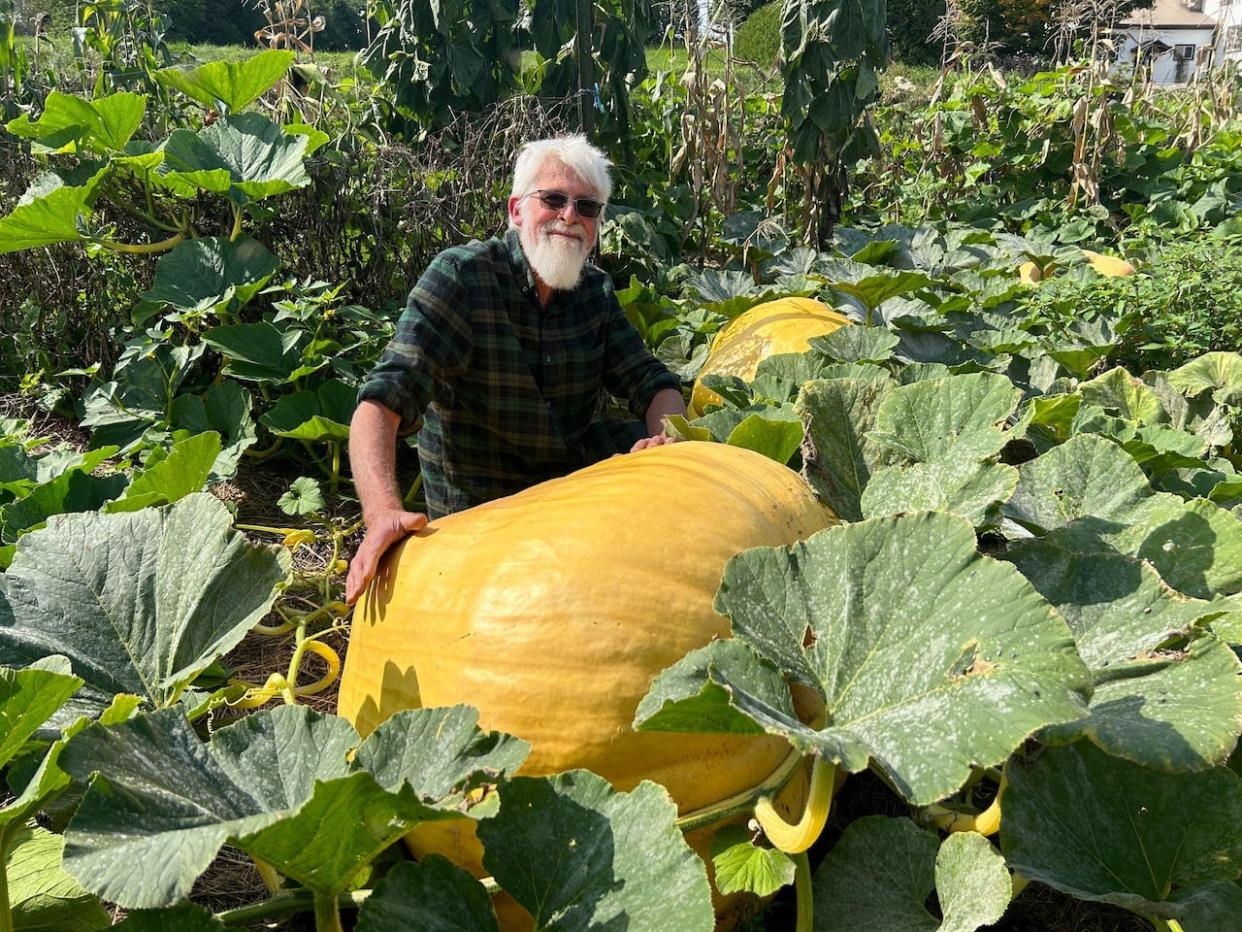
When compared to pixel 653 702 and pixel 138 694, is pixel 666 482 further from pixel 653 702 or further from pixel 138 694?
pixel 138 694

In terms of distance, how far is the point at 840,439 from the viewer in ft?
5.49

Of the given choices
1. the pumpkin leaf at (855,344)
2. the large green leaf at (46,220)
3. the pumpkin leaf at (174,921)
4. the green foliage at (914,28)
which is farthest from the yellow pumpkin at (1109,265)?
the green foliage at (914,28)

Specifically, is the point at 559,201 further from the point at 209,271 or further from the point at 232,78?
the point at 232,78

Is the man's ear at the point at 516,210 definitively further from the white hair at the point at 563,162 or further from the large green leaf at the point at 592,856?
the large green leaf at the point at 592,856

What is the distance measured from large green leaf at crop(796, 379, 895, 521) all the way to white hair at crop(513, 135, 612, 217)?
1.04m

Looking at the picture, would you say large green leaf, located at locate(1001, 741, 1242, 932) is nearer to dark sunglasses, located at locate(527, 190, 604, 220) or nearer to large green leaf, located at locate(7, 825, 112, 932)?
large green leaf, located at locate(7, 825, 112, 932)

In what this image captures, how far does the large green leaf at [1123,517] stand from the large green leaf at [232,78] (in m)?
2.48

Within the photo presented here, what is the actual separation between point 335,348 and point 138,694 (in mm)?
1806

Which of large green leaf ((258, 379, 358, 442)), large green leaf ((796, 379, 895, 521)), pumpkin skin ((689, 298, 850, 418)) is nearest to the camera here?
large green leaf ((796, 379, 895, 521))

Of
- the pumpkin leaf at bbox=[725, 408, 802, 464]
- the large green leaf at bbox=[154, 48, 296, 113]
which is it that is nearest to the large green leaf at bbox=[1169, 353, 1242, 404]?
the pumpkin leaf at bbox=[725, 408, 802, 464]

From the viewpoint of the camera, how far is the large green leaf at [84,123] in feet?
9.20

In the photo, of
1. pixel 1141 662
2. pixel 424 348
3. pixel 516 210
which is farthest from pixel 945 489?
pixel 516 210

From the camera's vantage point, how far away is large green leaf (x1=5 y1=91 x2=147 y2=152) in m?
2.80

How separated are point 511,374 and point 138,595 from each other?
1.20 m
